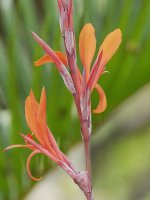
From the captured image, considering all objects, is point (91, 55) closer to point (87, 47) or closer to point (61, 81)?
point (87, 47)

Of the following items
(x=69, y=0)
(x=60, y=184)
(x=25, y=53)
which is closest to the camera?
(x=69, y=0)

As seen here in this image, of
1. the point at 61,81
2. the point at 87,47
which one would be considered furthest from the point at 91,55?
the point at 61,81

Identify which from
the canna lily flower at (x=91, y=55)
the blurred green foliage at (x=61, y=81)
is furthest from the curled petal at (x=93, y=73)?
the blurred green foliage at (x=61, y=81)

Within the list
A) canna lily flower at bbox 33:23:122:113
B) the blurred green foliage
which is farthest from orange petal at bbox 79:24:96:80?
the blurred green foliage

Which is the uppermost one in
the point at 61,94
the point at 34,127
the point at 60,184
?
the point at 34,127

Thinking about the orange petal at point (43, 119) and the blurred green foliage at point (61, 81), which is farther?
the blurred green foliage at point (61, 81)

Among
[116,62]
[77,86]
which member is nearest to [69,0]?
[77,86]

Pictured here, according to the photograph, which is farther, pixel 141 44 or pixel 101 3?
pixel 101 3

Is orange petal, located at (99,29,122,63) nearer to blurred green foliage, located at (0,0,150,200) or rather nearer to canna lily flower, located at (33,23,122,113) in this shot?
canna lily flower, located at (33,23,122,113)

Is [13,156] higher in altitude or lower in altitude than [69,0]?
lower

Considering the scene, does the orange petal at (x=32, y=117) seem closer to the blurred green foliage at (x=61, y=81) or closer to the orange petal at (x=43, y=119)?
the orange petal at (x=43, y=119)

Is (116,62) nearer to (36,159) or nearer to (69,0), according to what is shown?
(36,159)
